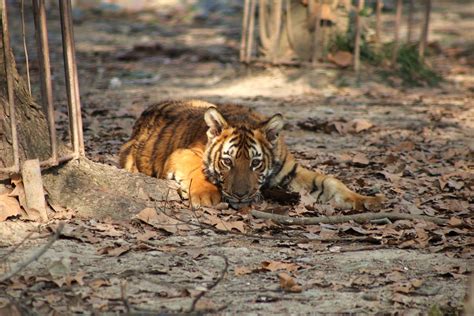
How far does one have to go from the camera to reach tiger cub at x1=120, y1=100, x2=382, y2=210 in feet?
20.3

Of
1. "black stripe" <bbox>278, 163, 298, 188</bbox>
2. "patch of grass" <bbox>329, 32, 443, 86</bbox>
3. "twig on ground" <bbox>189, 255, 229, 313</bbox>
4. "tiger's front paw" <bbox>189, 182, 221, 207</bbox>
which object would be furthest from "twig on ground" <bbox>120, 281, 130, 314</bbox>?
"patch of grass" <bbox>329, 32, 443, 86</bbox>

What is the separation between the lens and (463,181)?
705 centimetres

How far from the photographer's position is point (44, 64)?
5316mm

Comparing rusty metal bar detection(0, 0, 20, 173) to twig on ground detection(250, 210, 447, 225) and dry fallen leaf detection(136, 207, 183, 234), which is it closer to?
dry fallen leaf detection(136, 207, 183, 234)

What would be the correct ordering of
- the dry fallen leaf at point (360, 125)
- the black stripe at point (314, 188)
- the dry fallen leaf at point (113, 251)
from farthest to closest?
the dry fallen leaf at point (360, 125), the black stripe at point (314, 188), the dry fallen leaf at point (113, 251)

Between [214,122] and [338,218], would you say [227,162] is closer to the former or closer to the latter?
[214,122]

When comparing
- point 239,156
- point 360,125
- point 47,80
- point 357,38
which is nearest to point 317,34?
point 357,38

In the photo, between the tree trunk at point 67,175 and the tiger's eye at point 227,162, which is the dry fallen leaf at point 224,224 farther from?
the tiger's eye at point 227,162

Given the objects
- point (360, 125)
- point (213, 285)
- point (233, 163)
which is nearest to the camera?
point (213, 285)

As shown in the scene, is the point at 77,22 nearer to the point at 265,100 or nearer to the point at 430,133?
the point at 265,100

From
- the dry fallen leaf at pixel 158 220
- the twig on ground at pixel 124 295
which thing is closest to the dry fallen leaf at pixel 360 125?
the dry fallen leaf at pixel 158 220

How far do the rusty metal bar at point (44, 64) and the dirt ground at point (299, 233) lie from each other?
20.5 inches

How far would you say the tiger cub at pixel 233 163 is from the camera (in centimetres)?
618

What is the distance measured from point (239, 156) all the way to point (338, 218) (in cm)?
91
